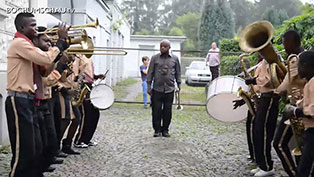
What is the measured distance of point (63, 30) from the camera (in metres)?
4.85

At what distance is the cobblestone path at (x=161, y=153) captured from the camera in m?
6.20

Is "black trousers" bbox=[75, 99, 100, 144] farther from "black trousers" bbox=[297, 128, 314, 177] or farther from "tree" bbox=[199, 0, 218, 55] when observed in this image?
"tree" bbox=[199, 0, 218, 55]

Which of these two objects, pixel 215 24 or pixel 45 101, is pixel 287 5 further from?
pixel 45 101

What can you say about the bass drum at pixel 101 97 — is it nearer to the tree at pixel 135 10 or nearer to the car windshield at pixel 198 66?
the car windshield at pixel 198 66

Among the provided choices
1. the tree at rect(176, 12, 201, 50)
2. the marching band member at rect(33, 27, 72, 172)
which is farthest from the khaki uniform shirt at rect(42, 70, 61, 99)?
the tree at rect(176, 12, 201, 50)

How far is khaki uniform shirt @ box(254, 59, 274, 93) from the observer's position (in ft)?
18.7

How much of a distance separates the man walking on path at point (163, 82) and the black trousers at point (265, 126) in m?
3.15

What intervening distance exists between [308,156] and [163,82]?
15.1 feet

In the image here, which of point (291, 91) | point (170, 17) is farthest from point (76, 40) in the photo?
point (170, 17)

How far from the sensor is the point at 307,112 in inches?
173

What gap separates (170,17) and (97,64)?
6313 centimetres

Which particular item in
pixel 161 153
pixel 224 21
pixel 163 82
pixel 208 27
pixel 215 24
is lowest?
pixel 161 153

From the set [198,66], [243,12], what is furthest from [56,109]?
[243,12]

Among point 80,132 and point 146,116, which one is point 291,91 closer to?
point 80,132
